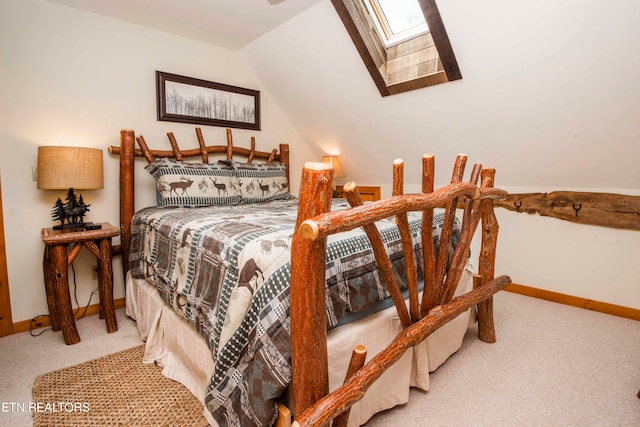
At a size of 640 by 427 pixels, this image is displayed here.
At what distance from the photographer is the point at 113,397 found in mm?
1594

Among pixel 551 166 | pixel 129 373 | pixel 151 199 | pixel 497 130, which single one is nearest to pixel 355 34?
pixel 497 130

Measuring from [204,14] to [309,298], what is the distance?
2.50m

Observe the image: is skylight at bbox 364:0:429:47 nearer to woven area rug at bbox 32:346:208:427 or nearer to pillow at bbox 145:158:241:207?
pillow at bbox 145:158:241:207

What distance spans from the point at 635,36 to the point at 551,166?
0.98 m

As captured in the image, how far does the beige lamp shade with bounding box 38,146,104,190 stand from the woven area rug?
1.09m

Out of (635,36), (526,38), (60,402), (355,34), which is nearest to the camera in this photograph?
(60,402)

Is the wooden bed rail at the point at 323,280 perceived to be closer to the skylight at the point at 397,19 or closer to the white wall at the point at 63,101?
the skylight at the point at 397,19

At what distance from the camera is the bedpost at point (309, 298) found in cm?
90

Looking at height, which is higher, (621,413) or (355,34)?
(355,34)

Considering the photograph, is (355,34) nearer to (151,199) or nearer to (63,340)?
(151,199)

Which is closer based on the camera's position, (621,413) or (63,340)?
(621,413)

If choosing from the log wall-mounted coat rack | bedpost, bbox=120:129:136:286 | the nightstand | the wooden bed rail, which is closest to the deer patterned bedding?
the wooden bed rail

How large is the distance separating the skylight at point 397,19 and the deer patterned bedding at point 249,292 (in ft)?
4.91

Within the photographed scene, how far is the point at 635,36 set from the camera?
169 cm
